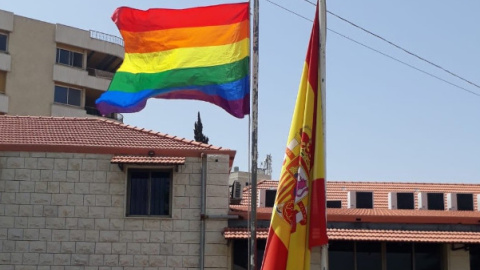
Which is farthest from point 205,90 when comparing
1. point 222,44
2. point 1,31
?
point 1,31

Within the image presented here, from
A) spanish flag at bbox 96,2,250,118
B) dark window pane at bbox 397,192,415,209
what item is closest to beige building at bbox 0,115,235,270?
spanish flag at bbox 96,2,250,118

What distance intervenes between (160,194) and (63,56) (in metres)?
33.9

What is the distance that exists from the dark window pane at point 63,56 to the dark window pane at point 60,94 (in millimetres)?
1633

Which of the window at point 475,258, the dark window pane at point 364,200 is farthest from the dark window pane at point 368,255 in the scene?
the dark window pane at point 364,200

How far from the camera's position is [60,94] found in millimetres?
53719

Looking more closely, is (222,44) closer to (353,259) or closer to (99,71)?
(353,259)

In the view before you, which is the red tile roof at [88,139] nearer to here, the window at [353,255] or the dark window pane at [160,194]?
the dark window pane at [160,194]

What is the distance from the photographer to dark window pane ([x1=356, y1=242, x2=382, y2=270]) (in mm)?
21719

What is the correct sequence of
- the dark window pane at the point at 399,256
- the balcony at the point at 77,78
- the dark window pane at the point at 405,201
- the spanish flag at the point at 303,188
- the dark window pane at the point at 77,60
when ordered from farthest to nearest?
the dark window pane at the point at 77,60 → the balcony at the point at 77,78 → the dark window pane at the point at 405,201 → the dark window pane at the point at 399,256 → the spanish flag at the point at 303,188

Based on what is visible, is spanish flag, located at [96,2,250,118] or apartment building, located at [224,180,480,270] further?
apartment building, located at [224,180,480,270]

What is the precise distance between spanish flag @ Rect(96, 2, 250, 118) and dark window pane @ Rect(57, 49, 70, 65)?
38543mm

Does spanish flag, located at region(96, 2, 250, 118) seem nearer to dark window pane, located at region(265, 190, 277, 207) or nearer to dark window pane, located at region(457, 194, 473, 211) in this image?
dark window pane, located at region(265, 190, 277, 207)

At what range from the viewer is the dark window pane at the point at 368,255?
2172cm

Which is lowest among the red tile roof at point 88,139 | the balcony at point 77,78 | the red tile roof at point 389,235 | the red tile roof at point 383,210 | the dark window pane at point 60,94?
the red tile roof at point 389,235
